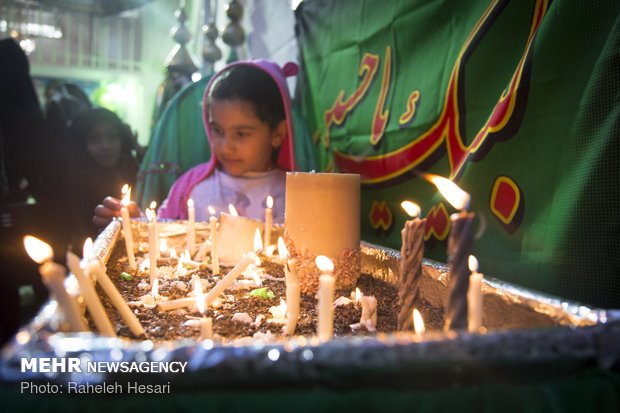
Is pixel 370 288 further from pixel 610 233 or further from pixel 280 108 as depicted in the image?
pixel 280 108

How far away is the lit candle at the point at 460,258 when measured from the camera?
1.56ft

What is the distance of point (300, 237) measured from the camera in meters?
0.95

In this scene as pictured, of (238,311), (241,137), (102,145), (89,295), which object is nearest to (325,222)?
(238,311)

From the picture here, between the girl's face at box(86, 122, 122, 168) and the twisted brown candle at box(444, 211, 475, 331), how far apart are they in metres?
2.44

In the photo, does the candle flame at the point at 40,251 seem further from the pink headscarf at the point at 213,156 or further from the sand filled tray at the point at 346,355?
the pink headscarf at the point at 213,156

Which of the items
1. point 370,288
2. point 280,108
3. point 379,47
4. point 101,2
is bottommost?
point 370,288

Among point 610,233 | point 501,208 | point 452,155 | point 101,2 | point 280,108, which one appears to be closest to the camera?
point 610,233

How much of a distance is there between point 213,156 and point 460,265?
158 cm

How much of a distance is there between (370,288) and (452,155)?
0.50 meters

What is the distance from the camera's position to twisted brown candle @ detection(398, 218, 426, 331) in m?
0.61

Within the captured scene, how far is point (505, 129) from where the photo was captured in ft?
3.27

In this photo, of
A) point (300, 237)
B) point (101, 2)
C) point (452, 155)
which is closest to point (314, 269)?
point (300, 237)

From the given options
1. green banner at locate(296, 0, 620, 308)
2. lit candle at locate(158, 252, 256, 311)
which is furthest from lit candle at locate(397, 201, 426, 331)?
lit candle at locate(158, 252, 256, 311)

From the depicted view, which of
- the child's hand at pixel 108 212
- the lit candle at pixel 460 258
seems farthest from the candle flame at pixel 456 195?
the child's hand at pixel 108 212
